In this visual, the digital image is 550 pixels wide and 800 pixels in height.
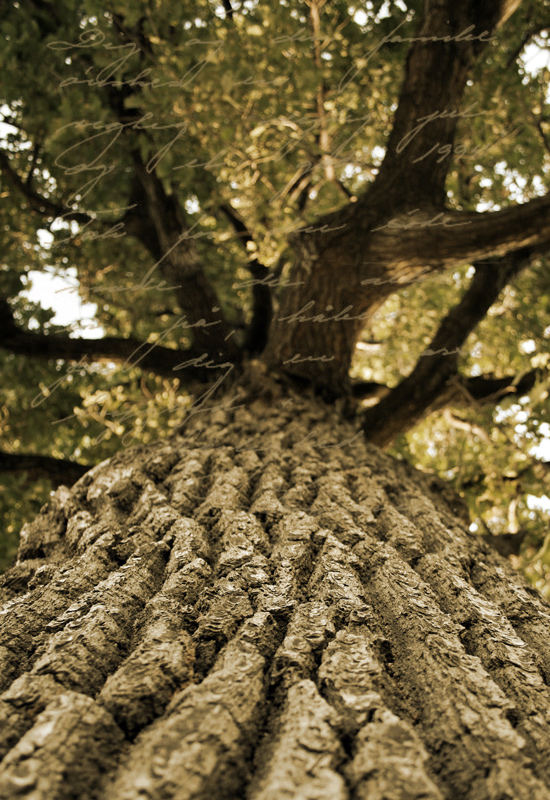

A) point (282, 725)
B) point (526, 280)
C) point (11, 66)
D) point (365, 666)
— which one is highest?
point (526, 280)

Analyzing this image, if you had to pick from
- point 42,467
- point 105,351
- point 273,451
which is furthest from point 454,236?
point 42,467

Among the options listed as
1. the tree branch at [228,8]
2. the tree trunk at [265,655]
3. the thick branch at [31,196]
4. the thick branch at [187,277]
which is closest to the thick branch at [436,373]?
the thick branch at [187,277]

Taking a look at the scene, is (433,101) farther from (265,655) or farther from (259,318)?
(265,655)

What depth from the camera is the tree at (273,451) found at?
3.31 ft

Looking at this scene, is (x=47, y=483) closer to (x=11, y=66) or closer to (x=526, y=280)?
(x=11, y=66)

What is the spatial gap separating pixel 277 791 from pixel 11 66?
19.6ft

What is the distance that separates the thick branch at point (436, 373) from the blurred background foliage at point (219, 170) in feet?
1.20

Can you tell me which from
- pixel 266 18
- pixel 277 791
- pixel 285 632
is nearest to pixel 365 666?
pixel 285 632

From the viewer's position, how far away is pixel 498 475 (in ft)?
16.1

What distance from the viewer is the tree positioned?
3.31 ft

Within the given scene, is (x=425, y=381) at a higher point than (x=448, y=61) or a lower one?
lower

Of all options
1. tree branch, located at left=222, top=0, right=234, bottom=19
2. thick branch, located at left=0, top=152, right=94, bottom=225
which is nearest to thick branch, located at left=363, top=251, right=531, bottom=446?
tree branch, located at left=222, top=0, right=234, bottom=19

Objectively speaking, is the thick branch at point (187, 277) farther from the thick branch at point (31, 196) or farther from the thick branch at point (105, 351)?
the thick branch at point (31, 196)

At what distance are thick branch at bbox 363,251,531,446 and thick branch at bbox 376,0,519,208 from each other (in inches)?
46.3
